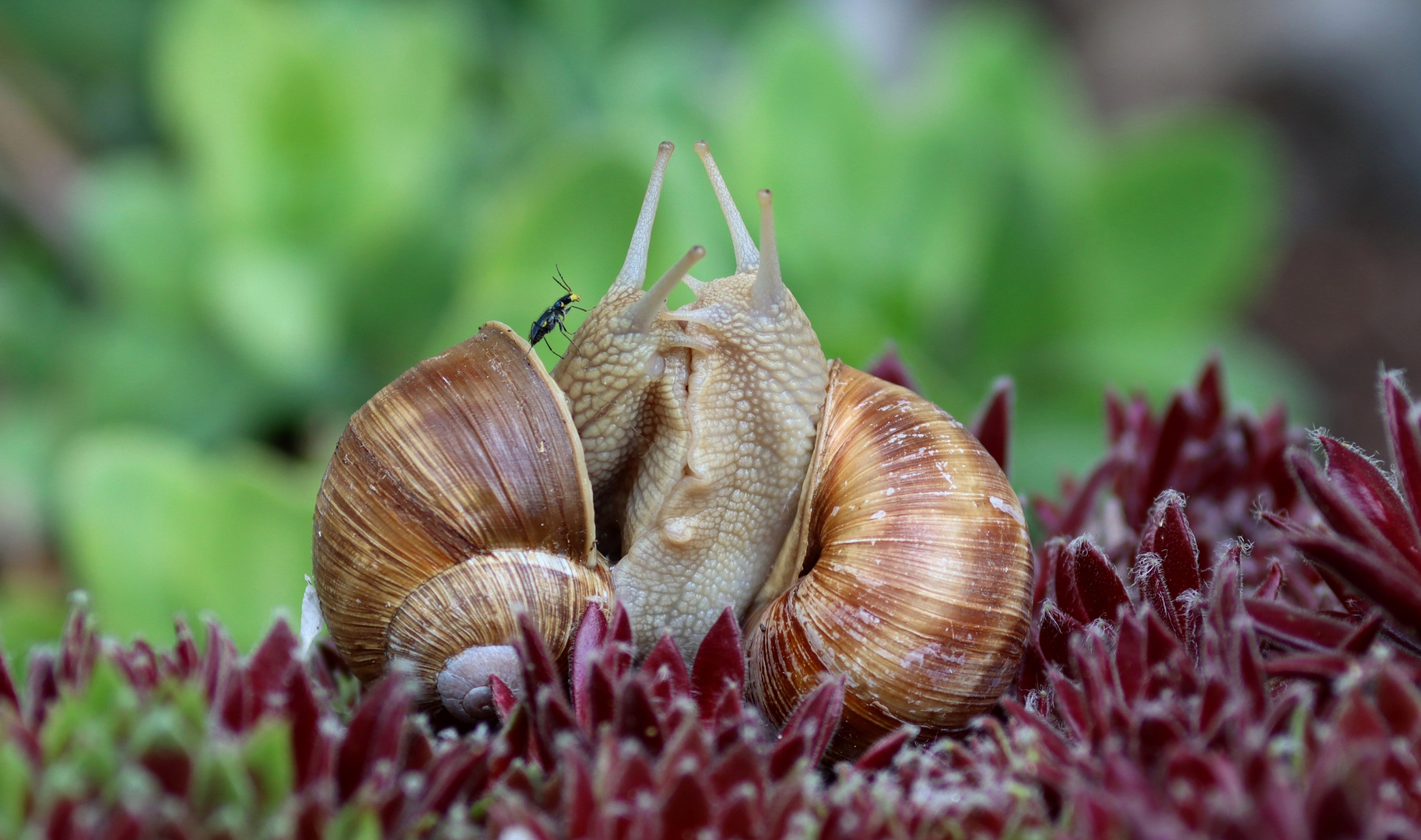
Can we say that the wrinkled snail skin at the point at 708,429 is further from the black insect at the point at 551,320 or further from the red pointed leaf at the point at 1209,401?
the red pointed leaf at the point at 1209,401

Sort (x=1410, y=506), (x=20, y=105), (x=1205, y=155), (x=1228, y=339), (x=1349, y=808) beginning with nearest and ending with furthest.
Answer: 1. (x=1349, y=808)
2. (x=1410, y=506)
3. (x=1205, y=155)
4. (x=1228, y=339)
5. (x=20, y=105)

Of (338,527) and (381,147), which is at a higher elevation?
(381,147)

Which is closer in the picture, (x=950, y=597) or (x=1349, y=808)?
(x=1349, y=808)

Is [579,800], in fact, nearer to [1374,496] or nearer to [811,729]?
[811,729]

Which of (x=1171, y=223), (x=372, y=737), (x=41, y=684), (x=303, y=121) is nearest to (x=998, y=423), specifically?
(x=372, y=737)

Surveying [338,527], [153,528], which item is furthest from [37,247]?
[338,527]

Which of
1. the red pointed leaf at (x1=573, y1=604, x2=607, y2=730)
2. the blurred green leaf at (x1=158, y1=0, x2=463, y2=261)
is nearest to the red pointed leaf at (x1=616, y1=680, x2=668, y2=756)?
the red pointed leaf at (x1=573, y1=604, x2=607, y2=730)

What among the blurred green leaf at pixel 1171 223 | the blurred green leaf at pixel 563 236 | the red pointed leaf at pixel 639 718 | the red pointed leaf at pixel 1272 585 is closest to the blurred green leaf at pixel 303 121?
the blurred green leaf at pixel 563 236

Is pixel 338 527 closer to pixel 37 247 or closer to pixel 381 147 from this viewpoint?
pixel 381 147
